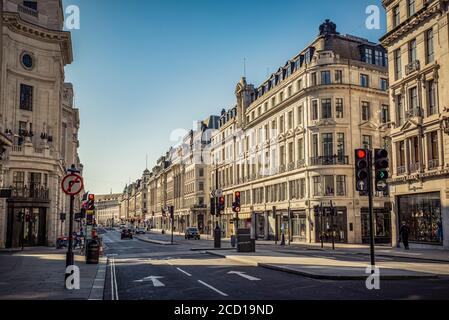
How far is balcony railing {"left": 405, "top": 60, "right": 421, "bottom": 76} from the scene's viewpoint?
117 feet

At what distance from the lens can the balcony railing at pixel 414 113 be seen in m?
35.1

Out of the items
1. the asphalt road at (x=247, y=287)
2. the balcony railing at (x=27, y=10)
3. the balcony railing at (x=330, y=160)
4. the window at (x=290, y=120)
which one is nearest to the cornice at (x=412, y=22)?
the balcony railing at (x=330, y=160)

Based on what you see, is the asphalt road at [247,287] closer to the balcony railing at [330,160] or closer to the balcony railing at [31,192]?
the balcony railing at [31,192]

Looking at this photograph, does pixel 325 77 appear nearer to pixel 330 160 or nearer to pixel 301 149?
pixel 301 149

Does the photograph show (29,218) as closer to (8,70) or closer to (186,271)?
(8,70)

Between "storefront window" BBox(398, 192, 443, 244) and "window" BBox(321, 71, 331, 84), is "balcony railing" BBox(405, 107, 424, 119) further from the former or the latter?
"window" BBox(321, 71, 331, 84)

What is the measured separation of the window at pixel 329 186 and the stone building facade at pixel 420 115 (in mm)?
9411

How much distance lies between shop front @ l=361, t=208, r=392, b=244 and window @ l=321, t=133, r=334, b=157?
6.80 m

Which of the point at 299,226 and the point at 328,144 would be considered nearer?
the point at 328,144

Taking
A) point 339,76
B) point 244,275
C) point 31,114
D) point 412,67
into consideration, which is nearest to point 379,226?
point 339,76

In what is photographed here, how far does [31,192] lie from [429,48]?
109ft

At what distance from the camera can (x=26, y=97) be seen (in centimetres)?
4003
